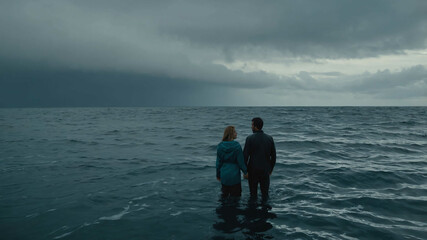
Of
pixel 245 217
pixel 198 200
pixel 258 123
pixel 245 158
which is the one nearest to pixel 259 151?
pixel 245 158

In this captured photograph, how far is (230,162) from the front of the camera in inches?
292

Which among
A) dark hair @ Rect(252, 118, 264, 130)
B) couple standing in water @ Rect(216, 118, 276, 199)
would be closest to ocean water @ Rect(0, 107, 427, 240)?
couple standing in water @ Rect(216, 118, 276, 199)

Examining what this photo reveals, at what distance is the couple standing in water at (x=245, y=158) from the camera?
7270 millimetres

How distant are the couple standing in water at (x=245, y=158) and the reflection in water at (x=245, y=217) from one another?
0.39 metres

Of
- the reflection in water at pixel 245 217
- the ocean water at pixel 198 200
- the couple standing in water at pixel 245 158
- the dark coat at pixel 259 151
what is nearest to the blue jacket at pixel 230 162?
the couple standing in water at pixel 245 158

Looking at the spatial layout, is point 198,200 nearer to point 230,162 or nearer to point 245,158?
point 230,162

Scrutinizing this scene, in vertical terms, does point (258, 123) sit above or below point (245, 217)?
above

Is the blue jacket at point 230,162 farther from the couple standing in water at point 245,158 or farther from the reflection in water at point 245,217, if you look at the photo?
the reflection in water at point 245,217

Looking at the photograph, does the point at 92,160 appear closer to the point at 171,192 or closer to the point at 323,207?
the point at 171,192

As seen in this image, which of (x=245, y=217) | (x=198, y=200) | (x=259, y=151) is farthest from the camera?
(x=198, y=200)

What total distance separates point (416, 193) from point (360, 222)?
3.83m

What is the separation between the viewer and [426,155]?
15992mm

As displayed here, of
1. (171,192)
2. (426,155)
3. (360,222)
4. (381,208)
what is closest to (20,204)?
(171,192)

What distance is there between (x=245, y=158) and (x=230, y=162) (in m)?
0.47
